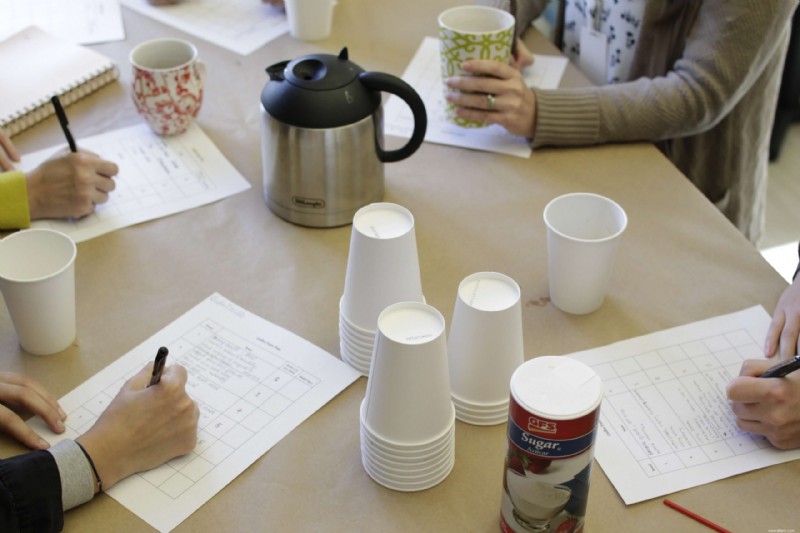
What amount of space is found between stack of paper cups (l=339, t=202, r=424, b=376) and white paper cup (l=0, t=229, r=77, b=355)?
12.5 inches

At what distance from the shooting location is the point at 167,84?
49.8 inches

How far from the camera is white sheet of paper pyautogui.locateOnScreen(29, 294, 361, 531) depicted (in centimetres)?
81

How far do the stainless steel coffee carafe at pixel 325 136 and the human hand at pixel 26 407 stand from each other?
424 mm

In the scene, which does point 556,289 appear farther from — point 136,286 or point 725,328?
point 136,286

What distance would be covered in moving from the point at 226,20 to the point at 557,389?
1.22 m

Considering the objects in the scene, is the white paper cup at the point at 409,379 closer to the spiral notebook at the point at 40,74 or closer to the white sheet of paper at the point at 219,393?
the white sheet of paper at the point at 219,393

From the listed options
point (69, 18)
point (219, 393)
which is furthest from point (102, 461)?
point (69, 18)

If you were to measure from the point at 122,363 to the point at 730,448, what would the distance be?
673mm

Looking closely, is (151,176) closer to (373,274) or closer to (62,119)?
(62,119)

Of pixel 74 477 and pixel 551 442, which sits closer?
pixel 551 442

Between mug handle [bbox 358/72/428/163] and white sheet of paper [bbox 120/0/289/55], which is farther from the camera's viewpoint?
white sheet of paper [bbox 120/0/289/55]

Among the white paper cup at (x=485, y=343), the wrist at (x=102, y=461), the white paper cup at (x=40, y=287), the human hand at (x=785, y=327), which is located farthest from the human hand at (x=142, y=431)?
the human hand at (x=785, y=327)

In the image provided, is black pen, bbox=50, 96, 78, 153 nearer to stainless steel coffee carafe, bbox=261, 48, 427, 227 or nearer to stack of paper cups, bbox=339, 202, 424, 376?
stainless steel coffee carafe, bbox=261, 48, 427, 227

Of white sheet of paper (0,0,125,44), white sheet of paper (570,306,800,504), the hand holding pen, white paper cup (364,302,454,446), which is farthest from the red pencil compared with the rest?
white sheet of paper (0,0,125,44)
